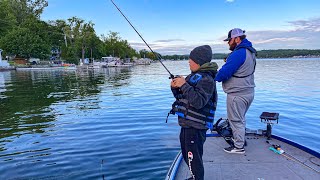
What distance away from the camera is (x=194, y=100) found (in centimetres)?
369

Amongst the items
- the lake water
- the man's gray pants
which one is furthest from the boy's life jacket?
the lake water

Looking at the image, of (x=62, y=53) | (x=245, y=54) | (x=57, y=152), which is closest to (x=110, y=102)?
(x=57, y=152)

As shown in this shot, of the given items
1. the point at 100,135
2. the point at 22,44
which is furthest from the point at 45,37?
the point at 100,135

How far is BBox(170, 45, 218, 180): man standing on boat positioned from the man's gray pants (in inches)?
63.2

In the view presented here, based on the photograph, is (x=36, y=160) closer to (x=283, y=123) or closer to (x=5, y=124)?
(x=5, y=124)

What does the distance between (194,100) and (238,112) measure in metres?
2.08

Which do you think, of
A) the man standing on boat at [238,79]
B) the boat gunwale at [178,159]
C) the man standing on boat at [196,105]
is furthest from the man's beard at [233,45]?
the boat gunwale at [178,159]

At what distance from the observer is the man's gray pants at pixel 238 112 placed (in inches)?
214

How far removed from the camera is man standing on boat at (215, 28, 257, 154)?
5.26 metres

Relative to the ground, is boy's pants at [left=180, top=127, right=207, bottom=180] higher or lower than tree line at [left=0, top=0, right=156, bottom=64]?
lower

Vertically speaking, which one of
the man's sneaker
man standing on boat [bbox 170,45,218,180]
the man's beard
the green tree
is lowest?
the man's sneaker

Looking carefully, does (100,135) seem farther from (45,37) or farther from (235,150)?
(45,37)

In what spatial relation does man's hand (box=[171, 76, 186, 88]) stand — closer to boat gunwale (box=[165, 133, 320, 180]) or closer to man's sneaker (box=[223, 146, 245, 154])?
boat gunwale (box=[165, 133, 320, 180])

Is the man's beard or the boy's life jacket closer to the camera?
the boy's life jacket
